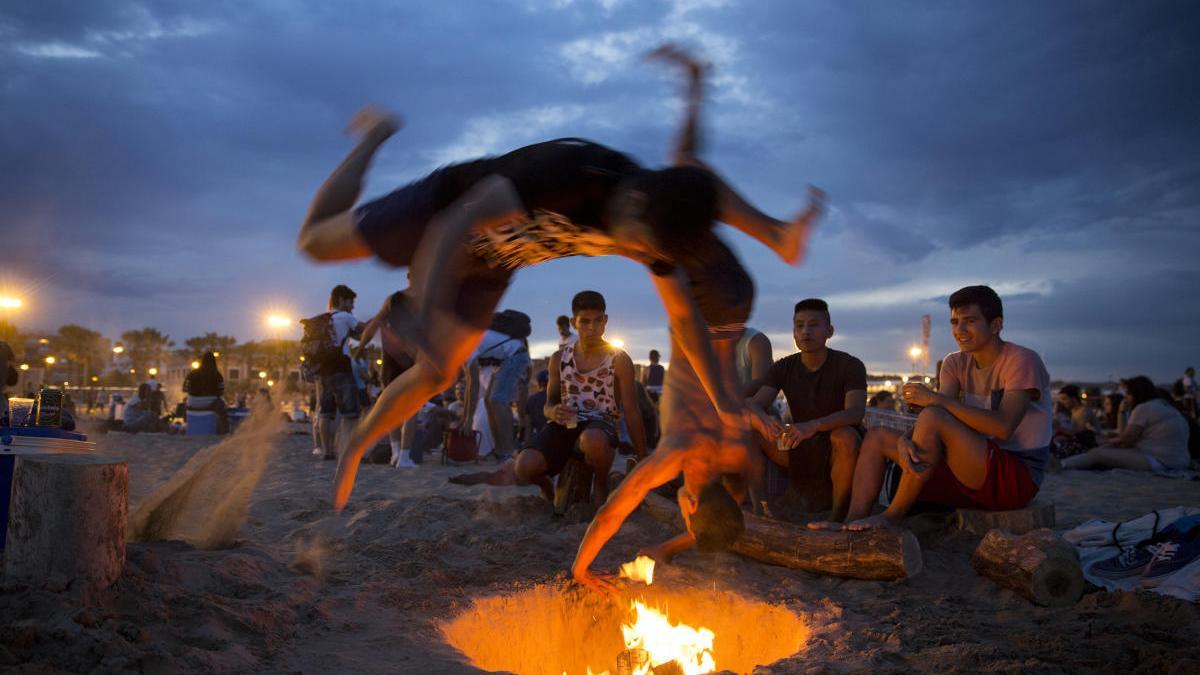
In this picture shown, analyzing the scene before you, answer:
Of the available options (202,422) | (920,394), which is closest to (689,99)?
(920,394)

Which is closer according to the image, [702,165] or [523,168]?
[523,168]

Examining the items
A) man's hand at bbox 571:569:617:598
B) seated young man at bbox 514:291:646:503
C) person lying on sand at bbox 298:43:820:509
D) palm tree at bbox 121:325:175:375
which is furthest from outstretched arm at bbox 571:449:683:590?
palm tree at bbox 121:325:175:375

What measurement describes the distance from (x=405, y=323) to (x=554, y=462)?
235 cm

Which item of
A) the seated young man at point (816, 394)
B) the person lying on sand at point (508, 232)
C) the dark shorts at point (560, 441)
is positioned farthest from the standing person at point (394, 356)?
the seated young man at point (816, 394)

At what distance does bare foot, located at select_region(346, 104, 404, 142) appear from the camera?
281 centimetres

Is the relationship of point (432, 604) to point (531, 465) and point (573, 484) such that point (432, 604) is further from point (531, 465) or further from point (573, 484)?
point (573, 484)

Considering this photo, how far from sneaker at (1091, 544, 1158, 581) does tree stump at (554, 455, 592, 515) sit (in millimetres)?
2674

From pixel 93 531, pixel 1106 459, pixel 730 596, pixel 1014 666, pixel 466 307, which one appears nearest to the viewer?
pixel 1014 666

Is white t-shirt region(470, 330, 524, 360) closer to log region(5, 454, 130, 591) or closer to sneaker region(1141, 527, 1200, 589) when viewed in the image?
log region(5, 454, 130, 591)

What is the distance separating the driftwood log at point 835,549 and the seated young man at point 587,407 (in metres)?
1.06

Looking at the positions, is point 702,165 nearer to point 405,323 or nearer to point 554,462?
point 405,323

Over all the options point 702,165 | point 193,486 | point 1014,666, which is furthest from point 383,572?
point 1014,666

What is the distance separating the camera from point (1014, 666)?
2203 mm

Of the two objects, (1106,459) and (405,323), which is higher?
(405,323)
